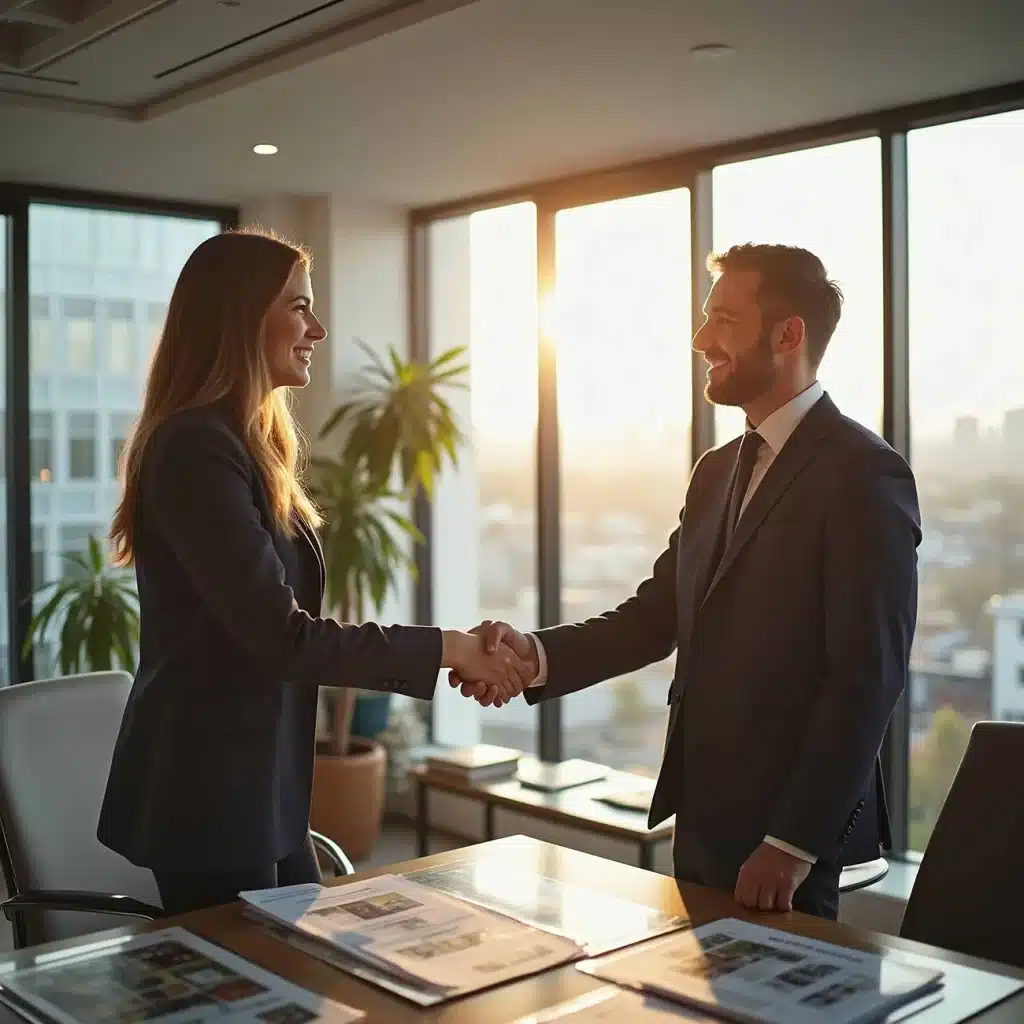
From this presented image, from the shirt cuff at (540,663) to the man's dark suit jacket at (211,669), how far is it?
59cm

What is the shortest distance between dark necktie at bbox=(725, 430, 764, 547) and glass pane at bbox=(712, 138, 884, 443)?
188cm

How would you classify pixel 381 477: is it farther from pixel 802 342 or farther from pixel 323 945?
pixel 323 945

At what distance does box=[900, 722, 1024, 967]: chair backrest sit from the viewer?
1.84 m

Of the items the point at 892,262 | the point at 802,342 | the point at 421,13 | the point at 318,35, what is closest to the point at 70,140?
the point at 318,35

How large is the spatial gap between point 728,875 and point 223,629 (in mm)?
881

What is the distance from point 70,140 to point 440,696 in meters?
2.75

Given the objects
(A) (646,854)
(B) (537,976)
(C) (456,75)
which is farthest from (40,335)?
(B) (537,976)

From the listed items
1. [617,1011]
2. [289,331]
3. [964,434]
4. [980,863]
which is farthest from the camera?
[964,434]

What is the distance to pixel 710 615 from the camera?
2.13 metres

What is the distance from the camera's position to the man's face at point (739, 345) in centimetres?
229

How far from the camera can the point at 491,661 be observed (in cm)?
237

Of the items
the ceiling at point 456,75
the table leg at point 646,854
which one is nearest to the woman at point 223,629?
the ceiling at point 456,75

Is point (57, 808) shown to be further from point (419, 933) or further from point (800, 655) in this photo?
point (800, 655)

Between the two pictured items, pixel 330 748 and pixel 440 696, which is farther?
pixel 440 696
